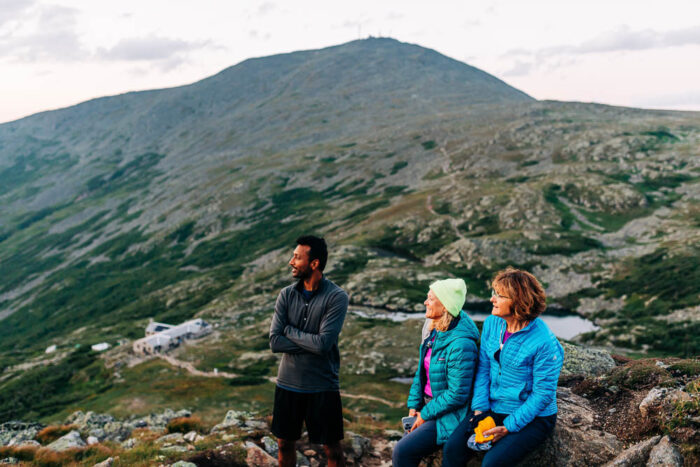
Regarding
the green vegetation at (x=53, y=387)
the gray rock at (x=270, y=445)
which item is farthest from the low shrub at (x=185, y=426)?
the green vegetation at (x=53, y=387)

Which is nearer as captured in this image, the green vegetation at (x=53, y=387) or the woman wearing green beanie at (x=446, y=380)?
the woman wearing green beanie at (x=446, y=380)

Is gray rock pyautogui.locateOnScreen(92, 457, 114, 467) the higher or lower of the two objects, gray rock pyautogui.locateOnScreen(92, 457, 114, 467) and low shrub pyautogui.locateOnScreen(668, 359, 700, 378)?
the lower

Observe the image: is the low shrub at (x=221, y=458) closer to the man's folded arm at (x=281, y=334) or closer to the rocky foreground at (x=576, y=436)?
the rocky foreground at (x=576, y=436)

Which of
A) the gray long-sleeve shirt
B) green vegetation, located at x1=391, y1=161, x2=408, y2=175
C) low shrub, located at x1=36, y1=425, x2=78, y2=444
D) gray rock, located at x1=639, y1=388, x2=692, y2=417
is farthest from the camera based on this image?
green vegetation, located at x1=391, y1=161, x2=408, y2=175

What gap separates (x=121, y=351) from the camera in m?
82.8

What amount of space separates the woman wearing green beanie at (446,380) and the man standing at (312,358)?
5.55 ft

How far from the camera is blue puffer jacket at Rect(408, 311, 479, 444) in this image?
869cm

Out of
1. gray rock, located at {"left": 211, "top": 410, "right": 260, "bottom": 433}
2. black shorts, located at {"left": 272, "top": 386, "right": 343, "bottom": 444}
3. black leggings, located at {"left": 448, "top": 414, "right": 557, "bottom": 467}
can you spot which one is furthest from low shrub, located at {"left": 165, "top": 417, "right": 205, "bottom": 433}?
black leggings, located at {"left": 448, "top": 414, "right": 557, "bottom": 467}

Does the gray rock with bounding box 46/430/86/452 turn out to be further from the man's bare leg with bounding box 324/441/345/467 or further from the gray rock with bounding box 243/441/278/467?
the man's bare leg with bounding box 324/441/345/467

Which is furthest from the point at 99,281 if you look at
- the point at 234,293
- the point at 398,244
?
the point at 398,244

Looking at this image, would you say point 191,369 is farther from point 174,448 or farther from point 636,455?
point 636,455

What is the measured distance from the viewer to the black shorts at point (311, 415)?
9.80m

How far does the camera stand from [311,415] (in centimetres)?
991

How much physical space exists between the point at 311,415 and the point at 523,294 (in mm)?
5061
